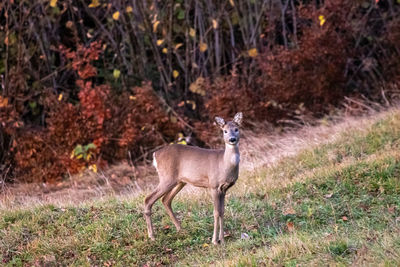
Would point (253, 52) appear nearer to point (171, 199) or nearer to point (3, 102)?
point (3, 102)

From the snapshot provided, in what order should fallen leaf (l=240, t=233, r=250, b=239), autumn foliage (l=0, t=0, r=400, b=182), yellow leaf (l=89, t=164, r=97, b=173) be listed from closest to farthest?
1. fallen leaf (l=240, t=233, r=250, b=239)
2. yellow leaf (l=89, t=164, r=97, b=173)
3. autumn foliage (l=0, t=0, r=400, b=182)

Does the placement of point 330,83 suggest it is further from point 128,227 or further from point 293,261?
point 293,261

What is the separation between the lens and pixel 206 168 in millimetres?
6445

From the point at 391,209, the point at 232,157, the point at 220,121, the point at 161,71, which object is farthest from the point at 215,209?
the point at 161,71

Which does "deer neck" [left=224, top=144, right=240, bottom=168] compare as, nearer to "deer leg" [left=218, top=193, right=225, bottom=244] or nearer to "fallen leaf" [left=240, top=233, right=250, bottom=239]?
"deer leg" [left=218, top=193, right=225, bottom=244]

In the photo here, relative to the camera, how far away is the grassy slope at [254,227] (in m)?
5.58

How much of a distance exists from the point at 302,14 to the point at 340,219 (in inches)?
316

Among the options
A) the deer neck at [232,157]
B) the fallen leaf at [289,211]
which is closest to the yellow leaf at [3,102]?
the fallen leaf at [289,211]

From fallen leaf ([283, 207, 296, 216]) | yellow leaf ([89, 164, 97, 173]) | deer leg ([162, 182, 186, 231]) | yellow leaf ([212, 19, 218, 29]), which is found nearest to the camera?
deer leg ([162, 182, 186, 231])

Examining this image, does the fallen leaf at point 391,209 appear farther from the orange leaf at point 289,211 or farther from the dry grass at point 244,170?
the dry grass at point 244,170

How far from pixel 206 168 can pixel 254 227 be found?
1.08 m

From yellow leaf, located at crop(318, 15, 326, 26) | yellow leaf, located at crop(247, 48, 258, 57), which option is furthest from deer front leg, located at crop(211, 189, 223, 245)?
yellow leaf, located at crop(318, 15, 326, 26)

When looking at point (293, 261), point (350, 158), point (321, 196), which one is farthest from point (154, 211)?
point (350, 158)

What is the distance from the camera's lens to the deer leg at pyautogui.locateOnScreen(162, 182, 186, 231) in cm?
686
